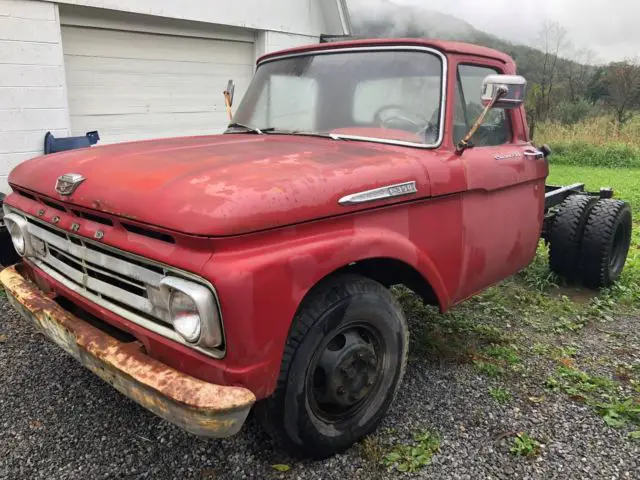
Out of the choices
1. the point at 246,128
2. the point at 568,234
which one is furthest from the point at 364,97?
the point at 568,234

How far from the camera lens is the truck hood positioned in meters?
1.85

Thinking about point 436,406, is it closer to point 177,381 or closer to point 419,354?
point 419,354

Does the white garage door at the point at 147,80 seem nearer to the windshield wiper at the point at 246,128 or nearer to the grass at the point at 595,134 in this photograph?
the windshield wiper at the point at 246,128

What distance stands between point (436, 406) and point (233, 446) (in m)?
1.06

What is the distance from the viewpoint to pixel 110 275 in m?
2.15

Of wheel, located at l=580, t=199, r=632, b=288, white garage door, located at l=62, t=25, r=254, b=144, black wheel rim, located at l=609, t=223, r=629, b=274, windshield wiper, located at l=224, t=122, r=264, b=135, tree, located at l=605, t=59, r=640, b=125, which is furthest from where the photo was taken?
tree, located at l=605, t=59, r=640, b=125

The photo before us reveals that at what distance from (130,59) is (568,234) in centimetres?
511

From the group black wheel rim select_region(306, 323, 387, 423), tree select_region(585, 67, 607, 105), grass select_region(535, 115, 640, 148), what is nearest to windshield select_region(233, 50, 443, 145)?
black wheel rim select_region(306, 323, 387, 423)

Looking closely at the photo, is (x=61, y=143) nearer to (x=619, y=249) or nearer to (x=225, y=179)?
(x=225, y=179)

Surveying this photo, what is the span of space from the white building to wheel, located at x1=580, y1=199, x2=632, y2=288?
494cm

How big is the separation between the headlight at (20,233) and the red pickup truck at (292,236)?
0.04ft

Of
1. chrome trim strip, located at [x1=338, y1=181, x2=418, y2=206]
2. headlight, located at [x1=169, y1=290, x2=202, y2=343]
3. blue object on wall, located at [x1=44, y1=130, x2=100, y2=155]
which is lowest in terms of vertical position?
headlight, located at [x1=169, y1=290, x2=202, y2=343]

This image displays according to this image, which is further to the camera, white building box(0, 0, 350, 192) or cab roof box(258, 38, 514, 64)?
white building box(0, 0, 350, 192)

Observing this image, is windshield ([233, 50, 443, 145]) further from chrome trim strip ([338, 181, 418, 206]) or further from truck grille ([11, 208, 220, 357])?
truck grille ([11, 208, 220, 357])
